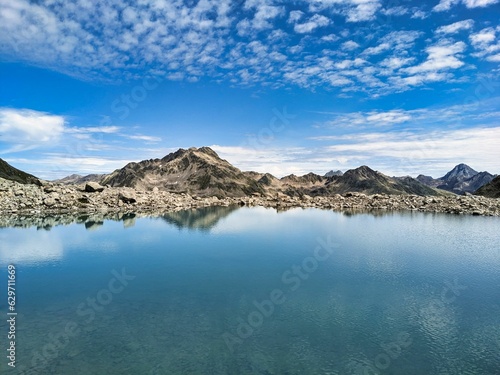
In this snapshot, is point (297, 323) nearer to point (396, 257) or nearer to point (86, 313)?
point (86, 313)

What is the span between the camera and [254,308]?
30719 millimetres

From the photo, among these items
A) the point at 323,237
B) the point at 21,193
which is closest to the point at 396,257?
the point at 323,237

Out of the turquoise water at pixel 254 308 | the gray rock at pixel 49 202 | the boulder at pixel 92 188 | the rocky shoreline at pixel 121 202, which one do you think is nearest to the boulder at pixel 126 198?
the rocky shoreline at pixel 121 202

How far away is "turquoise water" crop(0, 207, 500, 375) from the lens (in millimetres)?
Answer: 21359

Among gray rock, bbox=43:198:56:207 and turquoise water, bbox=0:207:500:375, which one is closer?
turquoise water, bbox=0:207:500:375

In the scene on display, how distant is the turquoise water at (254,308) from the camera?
70.1 feet

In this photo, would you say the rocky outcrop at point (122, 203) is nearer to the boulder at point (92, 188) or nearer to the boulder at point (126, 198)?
the boulder at point (126, 198)

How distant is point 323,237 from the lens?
7375cm

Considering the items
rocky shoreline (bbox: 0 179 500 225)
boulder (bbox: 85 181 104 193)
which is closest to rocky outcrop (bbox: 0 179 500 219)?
rocky shoreline (bbox: 0 179 500 225)

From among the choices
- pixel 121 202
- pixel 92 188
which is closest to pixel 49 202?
pixel 121 202

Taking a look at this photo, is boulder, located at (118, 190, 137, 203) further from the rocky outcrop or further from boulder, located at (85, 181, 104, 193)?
boulder, located at (85, 181, 104, 193)

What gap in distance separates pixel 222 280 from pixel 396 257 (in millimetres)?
31233

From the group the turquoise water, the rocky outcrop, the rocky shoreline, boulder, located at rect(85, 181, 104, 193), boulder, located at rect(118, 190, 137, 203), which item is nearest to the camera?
the turquoise water

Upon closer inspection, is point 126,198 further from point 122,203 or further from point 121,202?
point 122,203
